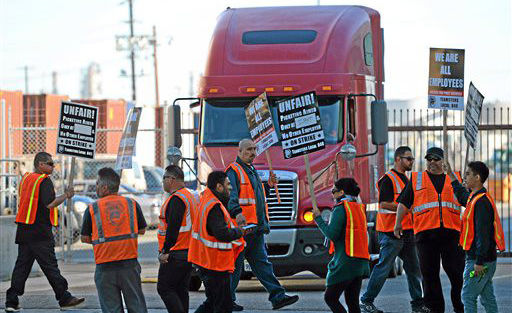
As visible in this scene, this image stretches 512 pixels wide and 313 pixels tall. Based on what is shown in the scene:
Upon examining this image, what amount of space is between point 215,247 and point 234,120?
5771mm

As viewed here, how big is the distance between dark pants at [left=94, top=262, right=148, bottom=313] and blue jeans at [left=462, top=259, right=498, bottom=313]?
298cm

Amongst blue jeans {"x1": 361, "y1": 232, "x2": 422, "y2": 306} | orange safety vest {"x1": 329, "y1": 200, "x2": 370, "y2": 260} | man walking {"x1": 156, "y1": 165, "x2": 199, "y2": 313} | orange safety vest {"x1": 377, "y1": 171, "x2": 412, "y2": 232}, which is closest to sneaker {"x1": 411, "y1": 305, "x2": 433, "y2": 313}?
blue jeans {"x1": 361, "y1": 232, "x2": 422, "y2": 306}

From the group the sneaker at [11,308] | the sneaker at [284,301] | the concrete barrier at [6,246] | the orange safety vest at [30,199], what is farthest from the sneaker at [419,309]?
the concrete barrier at [6,246]

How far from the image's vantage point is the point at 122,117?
1641 inches

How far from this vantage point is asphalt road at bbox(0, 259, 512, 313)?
13.9m

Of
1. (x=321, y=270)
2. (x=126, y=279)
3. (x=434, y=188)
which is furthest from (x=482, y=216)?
(x=321, y=270)

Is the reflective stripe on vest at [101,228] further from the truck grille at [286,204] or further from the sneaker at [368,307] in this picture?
the truck grille at [286,204]

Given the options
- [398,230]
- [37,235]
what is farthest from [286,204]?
[37,235]

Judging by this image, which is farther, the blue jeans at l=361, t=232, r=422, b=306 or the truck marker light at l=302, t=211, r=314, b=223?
the truck marker light at l=302, t=211, r=314, b=223

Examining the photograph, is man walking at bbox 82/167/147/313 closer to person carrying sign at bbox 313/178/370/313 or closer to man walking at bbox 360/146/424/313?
person carrying sign at bbox 313/178/370/313

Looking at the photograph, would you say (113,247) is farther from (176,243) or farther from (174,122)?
(174,122)

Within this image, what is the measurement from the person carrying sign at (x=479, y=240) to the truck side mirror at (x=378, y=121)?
4829 mm

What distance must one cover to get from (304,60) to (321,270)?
2.86 m

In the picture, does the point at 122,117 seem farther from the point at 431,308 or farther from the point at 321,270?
the point at 431,308
